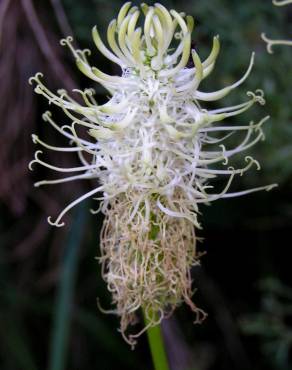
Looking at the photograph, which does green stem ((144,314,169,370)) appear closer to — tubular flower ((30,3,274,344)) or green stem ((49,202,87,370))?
tubular flower ((30,3,274,344))

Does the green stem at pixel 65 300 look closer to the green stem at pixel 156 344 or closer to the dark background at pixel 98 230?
the dark background at pixel 98 230

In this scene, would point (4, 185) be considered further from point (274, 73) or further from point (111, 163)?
point (111, 163)

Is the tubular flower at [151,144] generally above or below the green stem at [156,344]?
above

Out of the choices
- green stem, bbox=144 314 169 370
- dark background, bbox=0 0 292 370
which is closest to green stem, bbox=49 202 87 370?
dark background, bbox=0 0 292 370

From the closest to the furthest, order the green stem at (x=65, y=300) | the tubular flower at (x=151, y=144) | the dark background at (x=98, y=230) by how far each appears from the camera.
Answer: the tubular flower at (x=151, y=144)
the green stem at (x=65, y=300)
the dark background at (x=98, y=230)

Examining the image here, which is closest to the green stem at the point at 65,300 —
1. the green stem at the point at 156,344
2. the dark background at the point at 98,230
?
the dark background at the point at 98,230

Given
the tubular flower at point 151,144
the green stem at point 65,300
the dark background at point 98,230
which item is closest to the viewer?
the tubular flower at point 151,144
